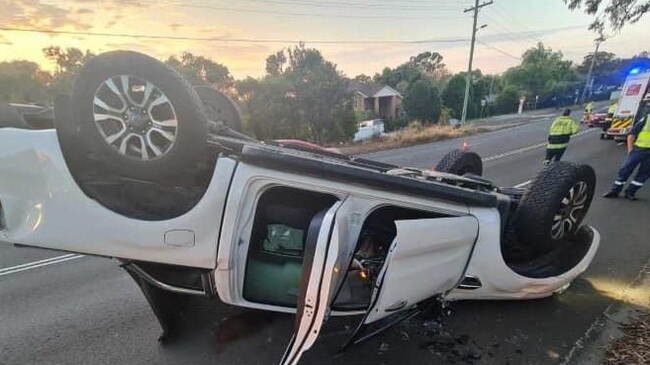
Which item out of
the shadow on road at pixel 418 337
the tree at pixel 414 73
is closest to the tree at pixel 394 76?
the tree at pixel 414 73

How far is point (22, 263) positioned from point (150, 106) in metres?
3.68

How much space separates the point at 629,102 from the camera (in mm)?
13797

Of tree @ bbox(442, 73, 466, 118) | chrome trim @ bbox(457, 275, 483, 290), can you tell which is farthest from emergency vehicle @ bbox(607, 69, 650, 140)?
tree @ bbox(442, 73, 466, 118)

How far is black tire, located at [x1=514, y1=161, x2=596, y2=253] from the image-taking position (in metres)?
3.25

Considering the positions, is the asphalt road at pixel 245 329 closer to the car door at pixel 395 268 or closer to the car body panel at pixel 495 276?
the car body panel at pixel 495 276

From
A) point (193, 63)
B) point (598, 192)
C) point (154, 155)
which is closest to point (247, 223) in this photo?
point (154, 155)

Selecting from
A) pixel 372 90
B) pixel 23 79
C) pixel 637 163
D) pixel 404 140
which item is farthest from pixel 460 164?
pixel 372 90

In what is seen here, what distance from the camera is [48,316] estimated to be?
3.49m

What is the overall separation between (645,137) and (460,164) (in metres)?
4.19

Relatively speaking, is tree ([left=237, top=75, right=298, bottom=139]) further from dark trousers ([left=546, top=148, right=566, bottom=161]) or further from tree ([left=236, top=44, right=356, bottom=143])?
dark trousers ([left=546, top=148, right=566, bottom=161])

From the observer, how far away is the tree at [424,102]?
40.1 metres

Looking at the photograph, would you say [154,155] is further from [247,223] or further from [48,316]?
[48,316]

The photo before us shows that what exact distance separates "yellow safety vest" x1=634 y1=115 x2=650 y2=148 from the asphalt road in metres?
3.31

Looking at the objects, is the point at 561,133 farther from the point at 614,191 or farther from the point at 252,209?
the point at 252,209
